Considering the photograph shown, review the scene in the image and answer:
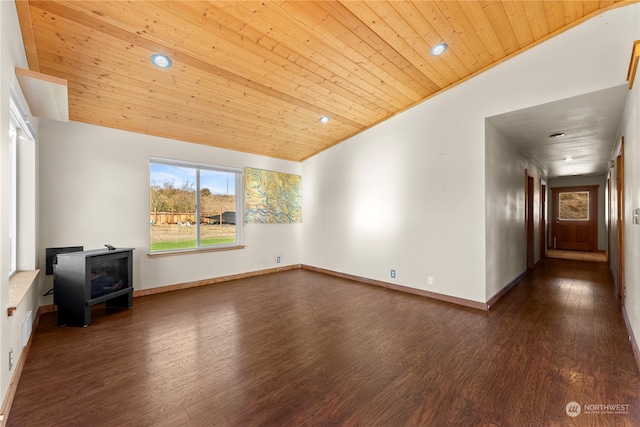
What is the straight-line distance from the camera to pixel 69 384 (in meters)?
2.01

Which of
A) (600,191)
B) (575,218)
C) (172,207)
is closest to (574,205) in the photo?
(575,218)

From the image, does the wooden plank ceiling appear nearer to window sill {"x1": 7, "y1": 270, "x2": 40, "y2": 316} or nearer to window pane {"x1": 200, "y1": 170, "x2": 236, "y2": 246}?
window pane {"x1": 200, "y1": 170, "x2": 236, "y2": 246}

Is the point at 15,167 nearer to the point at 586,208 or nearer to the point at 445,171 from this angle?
the point at 445,171

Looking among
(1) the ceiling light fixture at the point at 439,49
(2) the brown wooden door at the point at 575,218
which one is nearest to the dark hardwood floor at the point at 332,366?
(1) the ceiling light fixture at the point at 439,49

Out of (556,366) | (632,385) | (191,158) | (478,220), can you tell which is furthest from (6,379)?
(478,220)

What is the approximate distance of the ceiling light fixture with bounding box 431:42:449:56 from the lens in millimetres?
3021

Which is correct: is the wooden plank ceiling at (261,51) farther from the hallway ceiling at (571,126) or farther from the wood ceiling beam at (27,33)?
the hallway ceiling at (571,126)

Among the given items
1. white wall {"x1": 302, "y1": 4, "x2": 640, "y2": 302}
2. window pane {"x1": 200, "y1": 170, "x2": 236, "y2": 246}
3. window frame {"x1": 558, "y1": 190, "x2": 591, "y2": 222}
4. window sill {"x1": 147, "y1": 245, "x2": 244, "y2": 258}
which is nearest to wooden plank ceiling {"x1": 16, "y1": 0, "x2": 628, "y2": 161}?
white wall {"x1": 302, "y1": 4, "x2": 640, "y2": 302}

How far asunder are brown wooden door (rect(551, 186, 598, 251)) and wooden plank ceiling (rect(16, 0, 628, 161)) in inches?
314

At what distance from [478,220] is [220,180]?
4398 millimetres

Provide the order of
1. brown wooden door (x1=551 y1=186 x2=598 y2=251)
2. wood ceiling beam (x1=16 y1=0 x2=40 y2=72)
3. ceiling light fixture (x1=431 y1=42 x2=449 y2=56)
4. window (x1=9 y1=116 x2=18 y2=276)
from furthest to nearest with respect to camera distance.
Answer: brown wooden door (x1=551 y1=186 x2=598 y2=251)
ceiling light fixture (x1=431 y1=42 x2=449 y2=56)
window (x1=9 y1=116 x2=18 y2=276)
wood ceiling beam (x1=16 y1=0 x2=40 y2=72)

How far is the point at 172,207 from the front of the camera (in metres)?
4.64

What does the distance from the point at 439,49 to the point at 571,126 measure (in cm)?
239

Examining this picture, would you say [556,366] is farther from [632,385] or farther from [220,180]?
[220,180]
